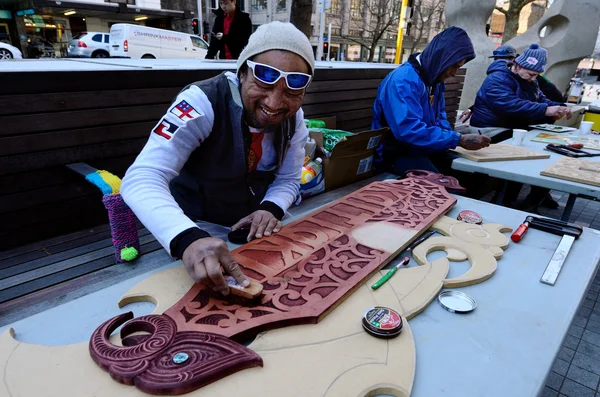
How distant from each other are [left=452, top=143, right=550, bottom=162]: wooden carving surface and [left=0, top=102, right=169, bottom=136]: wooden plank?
85.3 inches

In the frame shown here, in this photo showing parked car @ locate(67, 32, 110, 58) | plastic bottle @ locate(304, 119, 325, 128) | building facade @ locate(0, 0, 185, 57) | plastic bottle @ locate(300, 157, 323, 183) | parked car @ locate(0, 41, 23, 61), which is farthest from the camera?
building facade @ locate(0, 0, 185, 57)

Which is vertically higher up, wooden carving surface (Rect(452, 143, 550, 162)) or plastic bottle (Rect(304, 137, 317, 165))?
wooden carving surface (Rect(452, 143, 550, 162))

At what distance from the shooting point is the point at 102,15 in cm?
2273

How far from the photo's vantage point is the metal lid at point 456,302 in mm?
1095

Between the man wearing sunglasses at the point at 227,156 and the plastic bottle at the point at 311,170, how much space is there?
77 cm

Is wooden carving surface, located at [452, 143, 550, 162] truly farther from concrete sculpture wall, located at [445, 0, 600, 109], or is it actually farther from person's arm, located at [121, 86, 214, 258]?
concrete sculpture wall, located at [445, 0, 600, 109]

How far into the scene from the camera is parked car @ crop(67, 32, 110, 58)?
16.0 meters

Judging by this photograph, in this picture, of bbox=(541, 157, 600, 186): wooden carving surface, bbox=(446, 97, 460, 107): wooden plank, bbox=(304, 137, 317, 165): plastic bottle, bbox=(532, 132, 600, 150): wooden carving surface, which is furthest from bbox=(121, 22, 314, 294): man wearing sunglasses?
bbox=(446, 97, 460, 107): wooden plank

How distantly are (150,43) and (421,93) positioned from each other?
15180mm

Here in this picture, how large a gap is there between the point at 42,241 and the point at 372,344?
2.24 meters

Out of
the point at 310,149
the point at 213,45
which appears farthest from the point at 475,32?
the point at 310,149

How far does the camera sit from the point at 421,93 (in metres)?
2.98

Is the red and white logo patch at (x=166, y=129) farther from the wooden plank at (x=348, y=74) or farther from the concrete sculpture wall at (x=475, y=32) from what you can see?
the concrete sculpture wall at (x=475, y=32)

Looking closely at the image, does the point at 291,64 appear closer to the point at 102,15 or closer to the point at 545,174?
the point at 545,174
